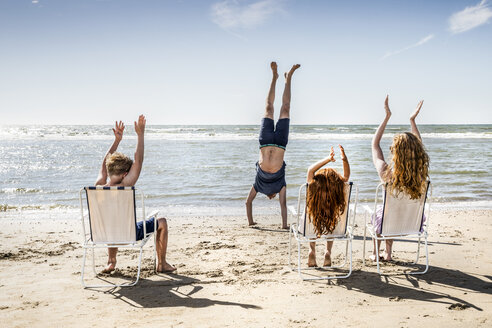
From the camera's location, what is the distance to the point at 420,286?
4.08 m

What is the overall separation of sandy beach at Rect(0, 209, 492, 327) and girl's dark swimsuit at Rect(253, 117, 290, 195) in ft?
3.31

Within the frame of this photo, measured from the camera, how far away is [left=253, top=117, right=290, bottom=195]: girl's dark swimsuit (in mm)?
6137

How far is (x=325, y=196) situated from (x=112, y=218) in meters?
2.40

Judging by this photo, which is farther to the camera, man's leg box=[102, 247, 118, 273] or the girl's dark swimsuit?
the girl's dark swimsuit

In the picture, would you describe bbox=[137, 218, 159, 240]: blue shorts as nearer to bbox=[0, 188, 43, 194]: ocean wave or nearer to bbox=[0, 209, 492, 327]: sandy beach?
bbox=[0, 209, 492, 327]: sandy beach

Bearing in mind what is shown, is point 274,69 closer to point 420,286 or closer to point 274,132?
point 274,132

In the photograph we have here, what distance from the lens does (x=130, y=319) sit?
3383 millimetres

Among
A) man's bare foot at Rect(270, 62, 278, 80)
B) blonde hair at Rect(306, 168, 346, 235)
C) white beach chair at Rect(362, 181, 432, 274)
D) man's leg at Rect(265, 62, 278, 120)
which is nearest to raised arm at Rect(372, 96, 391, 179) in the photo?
white beach chair at Rect(362, 181, 432, 274)

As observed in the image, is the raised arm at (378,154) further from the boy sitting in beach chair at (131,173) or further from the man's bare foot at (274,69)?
the boy sitting in beach chair at (131,173)

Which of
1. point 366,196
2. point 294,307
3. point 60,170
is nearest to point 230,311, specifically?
point 294,307

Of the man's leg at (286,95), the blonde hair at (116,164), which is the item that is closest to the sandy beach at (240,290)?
the blonde hair at (116,164)

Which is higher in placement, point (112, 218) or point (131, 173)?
point (131, 173)

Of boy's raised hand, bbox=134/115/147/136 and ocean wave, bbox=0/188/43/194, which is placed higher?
boy's raised hand, bbox=134/115/147/136

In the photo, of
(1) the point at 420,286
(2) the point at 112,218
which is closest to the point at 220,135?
(2) the point at 112,218
